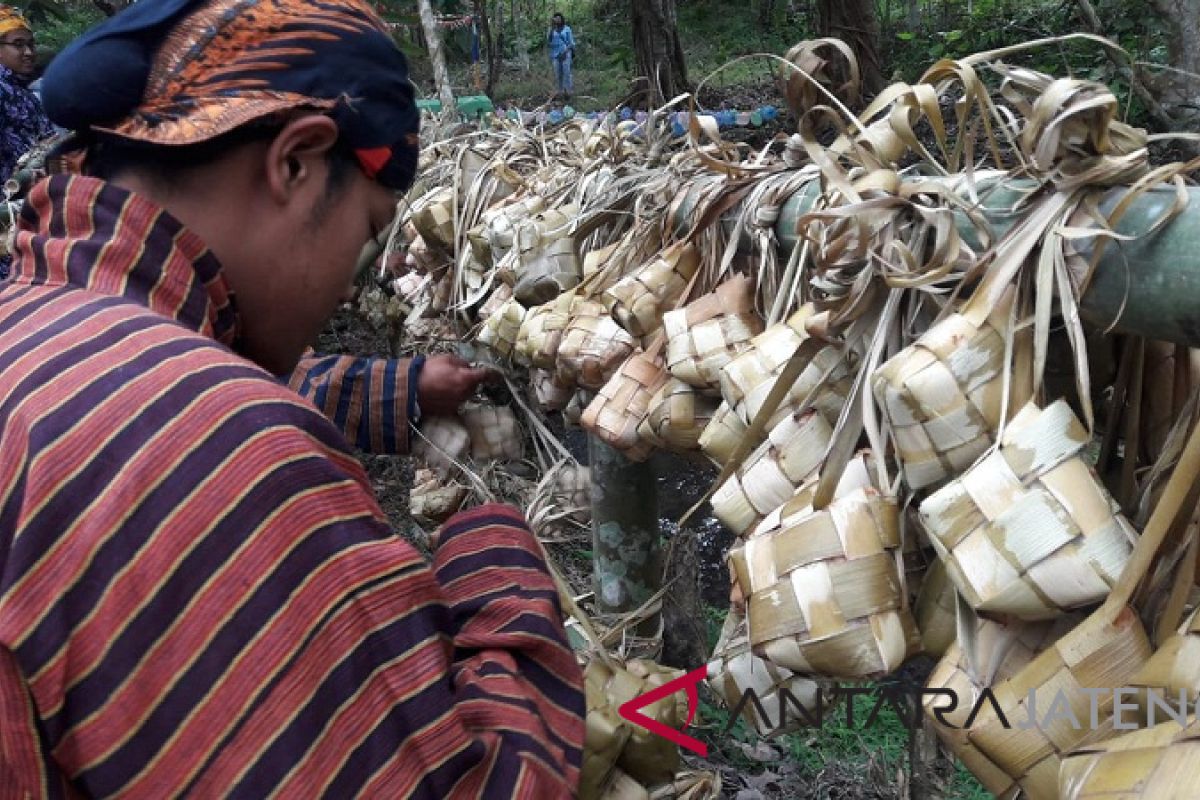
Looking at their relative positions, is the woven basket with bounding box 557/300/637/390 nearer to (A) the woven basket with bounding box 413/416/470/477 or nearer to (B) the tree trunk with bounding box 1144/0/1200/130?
(A) the woven basket with bounding box 413/416/470/477

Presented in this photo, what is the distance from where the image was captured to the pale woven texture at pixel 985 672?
0.69m

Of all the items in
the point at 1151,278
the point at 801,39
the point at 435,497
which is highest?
the point at 1151,278

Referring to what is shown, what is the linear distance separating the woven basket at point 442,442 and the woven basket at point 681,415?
54 centimetres

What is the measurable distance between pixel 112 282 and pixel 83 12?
68.0 ft

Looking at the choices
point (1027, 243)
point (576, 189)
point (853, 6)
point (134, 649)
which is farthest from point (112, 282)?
point (853, 6)

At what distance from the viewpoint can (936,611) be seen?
78cm

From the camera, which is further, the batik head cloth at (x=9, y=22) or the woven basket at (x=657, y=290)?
the batik head cloth at (x=9, y=22)

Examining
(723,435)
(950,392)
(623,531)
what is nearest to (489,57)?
(623,531)

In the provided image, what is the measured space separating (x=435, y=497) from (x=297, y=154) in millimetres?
1224

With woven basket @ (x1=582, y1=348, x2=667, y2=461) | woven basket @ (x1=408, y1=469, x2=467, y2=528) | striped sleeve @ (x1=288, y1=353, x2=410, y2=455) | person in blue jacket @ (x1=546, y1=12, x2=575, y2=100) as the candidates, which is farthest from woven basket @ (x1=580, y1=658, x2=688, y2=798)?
person in blue jacket @ (x1=546, y1=12, x2=575, y2=100)

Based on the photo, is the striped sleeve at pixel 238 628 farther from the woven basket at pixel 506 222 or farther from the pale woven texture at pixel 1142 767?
the woven basket at pixel 506 222

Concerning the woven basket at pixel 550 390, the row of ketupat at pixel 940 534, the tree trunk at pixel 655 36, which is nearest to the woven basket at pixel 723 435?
the row of ketupat at pixel 940 534

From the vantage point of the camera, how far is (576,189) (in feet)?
5.75

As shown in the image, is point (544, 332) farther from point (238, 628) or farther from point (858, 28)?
point (858, 28)
